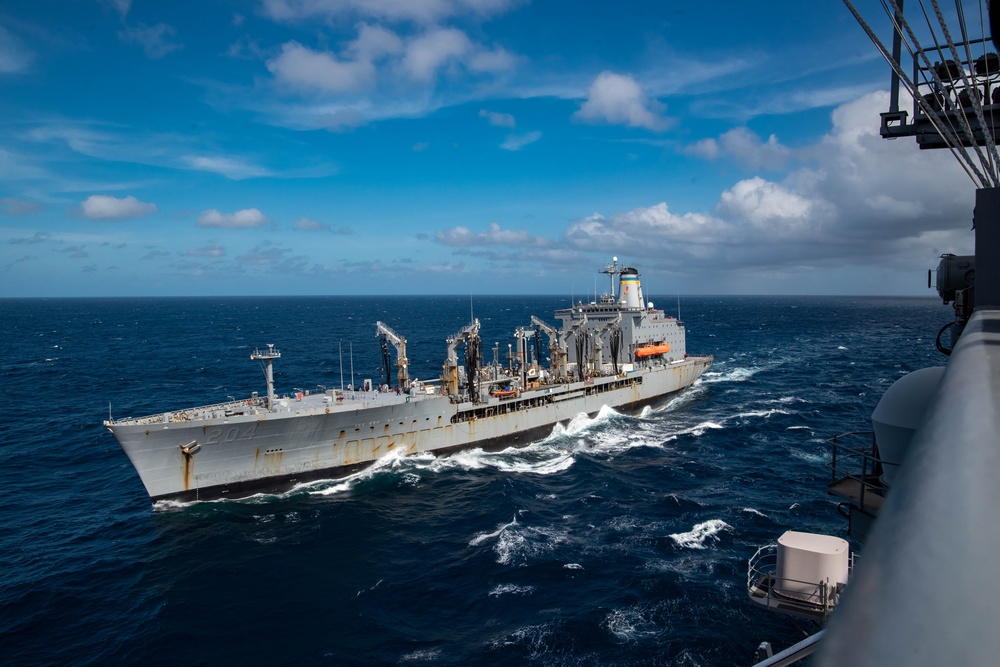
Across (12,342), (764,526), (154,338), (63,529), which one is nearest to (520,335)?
(764,526)

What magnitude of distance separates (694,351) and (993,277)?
87.1m

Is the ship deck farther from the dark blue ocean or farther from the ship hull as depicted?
the dark blue ocean

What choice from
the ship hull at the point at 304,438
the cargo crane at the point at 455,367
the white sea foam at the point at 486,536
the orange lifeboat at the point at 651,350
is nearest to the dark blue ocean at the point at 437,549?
the white sea foam at the point at 486,536

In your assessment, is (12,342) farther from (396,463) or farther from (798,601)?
(798,601)

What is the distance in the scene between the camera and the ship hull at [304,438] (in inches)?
1203

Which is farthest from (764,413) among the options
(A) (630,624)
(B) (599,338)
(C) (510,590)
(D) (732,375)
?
(C) (510,590)

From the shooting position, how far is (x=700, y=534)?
26.1 metres

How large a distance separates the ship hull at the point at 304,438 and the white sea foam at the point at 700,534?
17406mm

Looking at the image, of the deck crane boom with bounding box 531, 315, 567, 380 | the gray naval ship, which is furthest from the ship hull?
the deck crane boom with bounding box 531, 315, 567, 380

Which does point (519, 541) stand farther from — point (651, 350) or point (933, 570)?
point (651, 350)

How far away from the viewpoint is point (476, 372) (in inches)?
1714

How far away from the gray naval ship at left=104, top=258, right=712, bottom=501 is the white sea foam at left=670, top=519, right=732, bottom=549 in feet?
57.1

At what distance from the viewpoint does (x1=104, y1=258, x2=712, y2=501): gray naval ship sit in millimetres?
30922

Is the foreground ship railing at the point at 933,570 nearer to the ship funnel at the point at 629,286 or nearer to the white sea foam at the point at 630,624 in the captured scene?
the white sea foam at the point at 630,624
